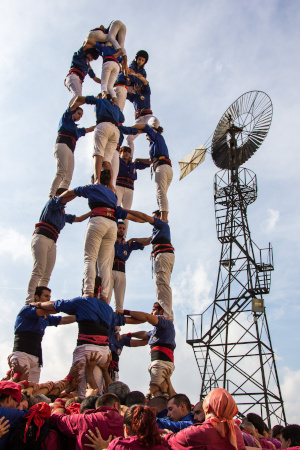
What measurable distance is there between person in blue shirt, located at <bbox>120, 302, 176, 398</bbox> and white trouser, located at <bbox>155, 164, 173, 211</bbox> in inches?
137

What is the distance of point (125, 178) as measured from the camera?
44.9 ft

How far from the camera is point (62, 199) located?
31.8 ft

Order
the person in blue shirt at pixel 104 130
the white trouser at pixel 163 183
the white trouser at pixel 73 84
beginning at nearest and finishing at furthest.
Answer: the person in blue shirt at pixel 104 130 < the white trouser at pixel 163 183 < the white trouser at pixel 73 84

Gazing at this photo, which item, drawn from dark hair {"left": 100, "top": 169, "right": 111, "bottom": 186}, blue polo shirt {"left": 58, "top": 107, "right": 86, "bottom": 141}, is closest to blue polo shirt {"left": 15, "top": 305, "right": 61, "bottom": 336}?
dark hair {"left": 100, "top": 169, "right": 111, "bottom": 186}

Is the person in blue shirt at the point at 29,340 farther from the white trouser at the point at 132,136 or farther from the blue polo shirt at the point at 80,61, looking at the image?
the blue polo shirt at the point at 80,61

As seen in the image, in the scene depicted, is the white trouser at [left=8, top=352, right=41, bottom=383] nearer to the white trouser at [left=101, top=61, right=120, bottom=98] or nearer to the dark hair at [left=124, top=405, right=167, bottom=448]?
the dark hair at [left=124, top=405, right=167, bottom=448]

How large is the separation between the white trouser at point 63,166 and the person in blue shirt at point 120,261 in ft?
5.80

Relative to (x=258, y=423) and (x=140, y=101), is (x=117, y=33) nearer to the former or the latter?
(x=140, y=101)

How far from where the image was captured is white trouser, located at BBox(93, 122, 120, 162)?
1055cm

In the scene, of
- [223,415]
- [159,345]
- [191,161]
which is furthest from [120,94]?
[223,415]

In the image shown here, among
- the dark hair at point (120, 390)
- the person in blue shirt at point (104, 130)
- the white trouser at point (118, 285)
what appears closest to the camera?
the dark hair at point (120, 390)

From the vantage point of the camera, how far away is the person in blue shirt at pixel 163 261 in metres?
10.9

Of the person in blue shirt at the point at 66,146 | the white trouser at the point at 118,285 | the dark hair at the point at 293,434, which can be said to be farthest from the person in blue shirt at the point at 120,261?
the dark hair at the point at 293,434

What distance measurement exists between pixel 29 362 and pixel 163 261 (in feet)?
13.3
